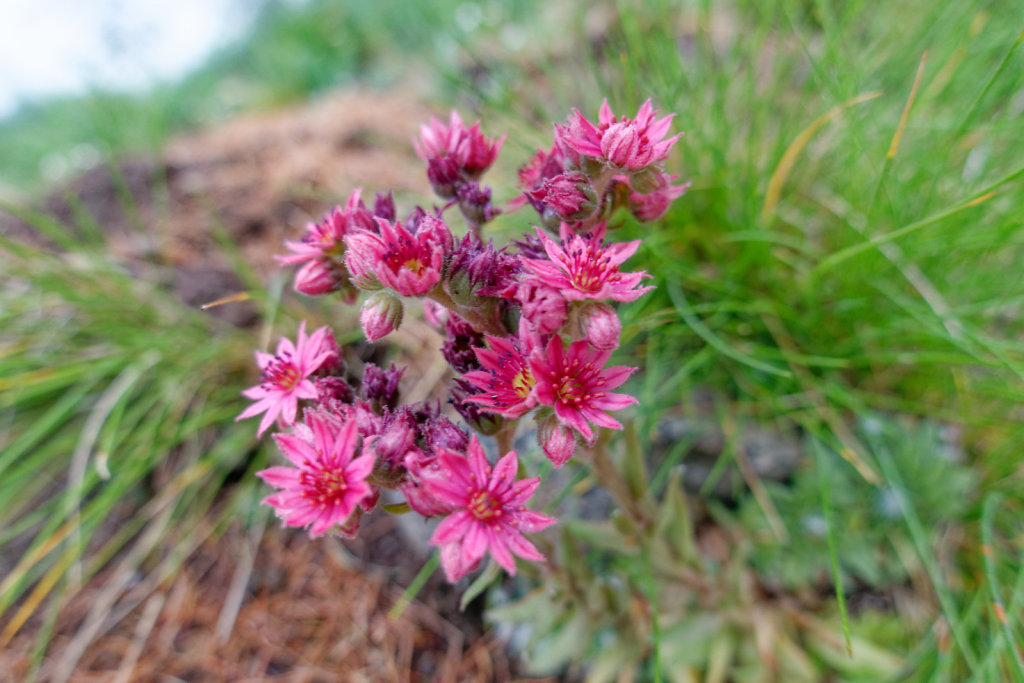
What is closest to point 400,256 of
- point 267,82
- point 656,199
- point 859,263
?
point 656,199

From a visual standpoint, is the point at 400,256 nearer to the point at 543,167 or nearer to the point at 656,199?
the point at 543,167

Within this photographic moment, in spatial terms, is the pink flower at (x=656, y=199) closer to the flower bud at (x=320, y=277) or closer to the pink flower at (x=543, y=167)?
the pink flower at (x=543, y=167)

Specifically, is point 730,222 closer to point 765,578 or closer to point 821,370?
point 821,370

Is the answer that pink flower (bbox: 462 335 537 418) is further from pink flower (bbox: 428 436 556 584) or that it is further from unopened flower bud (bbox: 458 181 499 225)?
unopened flower bud (bbox: 458 181 499 225)

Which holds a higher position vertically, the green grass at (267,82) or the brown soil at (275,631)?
the green grass at (267,82)

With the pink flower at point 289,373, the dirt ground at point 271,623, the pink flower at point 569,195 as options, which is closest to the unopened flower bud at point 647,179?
the pink flower at point 569,195

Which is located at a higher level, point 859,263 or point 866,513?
point 859,263

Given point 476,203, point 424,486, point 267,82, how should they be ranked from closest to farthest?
1. point 424,486
2. point 476,203
3. point 267,82
